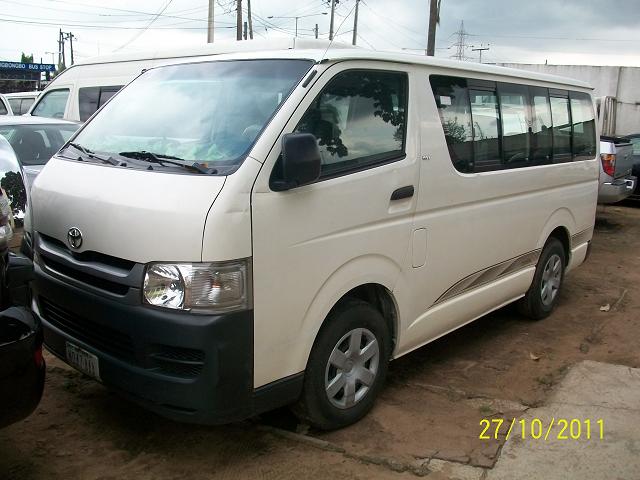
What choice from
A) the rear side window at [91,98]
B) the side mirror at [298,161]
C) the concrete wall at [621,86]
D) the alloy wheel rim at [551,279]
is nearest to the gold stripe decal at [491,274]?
the alloy wheel rim at [551,279]

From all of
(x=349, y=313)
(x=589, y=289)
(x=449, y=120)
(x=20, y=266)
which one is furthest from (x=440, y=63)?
(x=589, y=289)

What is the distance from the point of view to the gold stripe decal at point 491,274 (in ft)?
13.8

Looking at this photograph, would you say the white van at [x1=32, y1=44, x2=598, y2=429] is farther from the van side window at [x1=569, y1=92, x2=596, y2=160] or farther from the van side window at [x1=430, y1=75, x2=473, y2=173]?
the van side window at [x1=569, y1=92, x2=596, y2=160]

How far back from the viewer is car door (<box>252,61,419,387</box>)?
9.31 feet

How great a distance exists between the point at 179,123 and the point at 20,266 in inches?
43.7

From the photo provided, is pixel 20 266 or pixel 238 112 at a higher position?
pixel 238 112

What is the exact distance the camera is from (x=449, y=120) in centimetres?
396

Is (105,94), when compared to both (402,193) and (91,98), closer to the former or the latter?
(91,98)

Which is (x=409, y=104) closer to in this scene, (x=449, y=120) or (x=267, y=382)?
(x=449, y=120)

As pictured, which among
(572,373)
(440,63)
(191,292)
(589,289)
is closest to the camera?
(191,292)

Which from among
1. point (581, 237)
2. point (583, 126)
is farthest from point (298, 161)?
point (581, 237)

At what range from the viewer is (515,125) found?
4734mm

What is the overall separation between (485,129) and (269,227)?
2233 millimetres
